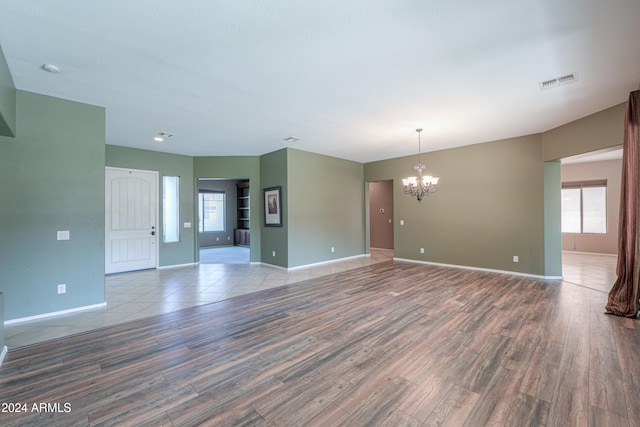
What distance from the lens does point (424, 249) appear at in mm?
6891

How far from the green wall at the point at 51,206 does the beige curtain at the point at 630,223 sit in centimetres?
693

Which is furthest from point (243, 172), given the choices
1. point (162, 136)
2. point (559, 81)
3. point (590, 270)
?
point (590, 270)

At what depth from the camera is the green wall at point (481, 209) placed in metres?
5.34

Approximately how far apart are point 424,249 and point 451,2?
5.75m

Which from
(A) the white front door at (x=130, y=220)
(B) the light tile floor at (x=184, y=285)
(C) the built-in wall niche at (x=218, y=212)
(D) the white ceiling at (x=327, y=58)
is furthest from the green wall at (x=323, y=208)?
(C) the built-in wall niche at (x=218, y=212)

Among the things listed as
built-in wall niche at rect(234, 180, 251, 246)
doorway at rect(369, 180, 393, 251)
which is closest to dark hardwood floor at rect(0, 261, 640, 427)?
doorway at rect(369, 180, 393, 251)

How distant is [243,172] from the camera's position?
704 centimetres

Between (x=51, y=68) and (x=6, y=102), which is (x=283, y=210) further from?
(x=6, y=102)

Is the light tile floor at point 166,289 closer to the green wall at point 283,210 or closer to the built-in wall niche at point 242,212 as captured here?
the green wall at point 283,210

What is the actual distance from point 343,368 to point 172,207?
20.7ft

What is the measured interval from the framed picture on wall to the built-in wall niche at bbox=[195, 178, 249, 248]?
424 centimetres

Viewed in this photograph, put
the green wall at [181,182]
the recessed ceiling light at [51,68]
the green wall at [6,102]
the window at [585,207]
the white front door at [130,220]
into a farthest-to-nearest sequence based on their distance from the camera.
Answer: the window at [585,207]
the green wall at [181,182]
the white front door at [130,220]
the recessed ceiling light at [51,68]
the green wall at [6,102]

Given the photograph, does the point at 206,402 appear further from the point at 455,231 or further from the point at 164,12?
the point at 455,231

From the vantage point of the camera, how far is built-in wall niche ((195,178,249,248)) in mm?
10383
